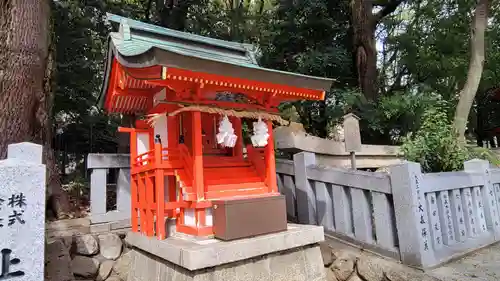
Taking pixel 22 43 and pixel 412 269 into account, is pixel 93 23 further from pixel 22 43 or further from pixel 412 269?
pixel 412 269

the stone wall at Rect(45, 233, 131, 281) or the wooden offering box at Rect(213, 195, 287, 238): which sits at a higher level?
the wooden offering box at Rect(213, 195, 287, 238)

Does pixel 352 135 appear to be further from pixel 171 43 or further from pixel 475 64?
pixel 475 64

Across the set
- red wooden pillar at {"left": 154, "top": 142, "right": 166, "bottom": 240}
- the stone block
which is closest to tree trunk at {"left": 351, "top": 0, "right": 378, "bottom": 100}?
the stone block

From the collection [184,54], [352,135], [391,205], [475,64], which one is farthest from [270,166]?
[475,64]

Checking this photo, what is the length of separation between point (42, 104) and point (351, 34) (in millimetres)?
9832

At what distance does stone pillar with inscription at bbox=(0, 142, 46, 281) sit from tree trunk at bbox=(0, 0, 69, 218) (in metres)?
2.90

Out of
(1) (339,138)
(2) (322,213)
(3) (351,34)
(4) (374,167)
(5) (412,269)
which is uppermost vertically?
(3) (351,34)

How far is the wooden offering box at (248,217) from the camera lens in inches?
162

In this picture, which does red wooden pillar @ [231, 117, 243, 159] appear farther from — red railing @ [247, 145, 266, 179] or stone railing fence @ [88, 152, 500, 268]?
stone railing fence @ [88, 152, 500, 268]

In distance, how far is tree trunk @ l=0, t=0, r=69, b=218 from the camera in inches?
203

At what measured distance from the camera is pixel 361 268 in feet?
15.5

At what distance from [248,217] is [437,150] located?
515cm

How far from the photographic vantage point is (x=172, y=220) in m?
5.05

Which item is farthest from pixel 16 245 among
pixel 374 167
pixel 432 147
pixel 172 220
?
pixel 374 167
